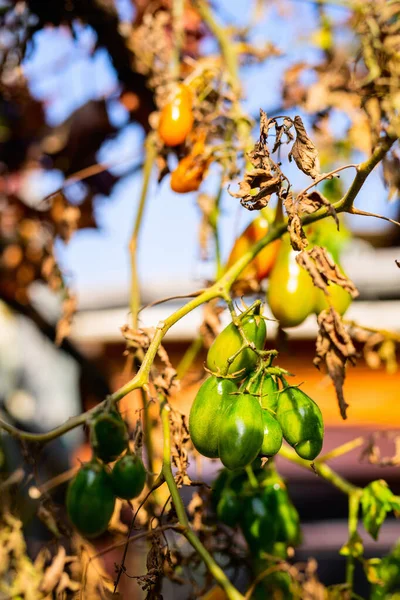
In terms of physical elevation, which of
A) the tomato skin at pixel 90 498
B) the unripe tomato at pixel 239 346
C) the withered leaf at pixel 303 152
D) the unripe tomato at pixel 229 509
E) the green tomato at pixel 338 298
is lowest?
Answer: the unripe tomato at pixel 229 509

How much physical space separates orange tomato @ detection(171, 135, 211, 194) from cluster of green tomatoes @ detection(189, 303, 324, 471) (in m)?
0.33

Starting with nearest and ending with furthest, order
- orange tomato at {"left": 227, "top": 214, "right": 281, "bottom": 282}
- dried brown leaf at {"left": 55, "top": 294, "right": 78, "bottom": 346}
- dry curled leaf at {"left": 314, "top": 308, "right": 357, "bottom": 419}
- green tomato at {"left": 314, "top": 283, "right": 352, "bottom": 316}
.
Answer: dry curled leaf at {"left": 314, "top": 308, "right": 357, "bottom": 419} → green tomato at {"left": 314, "top": 283, "right": 352, "bottom": 316} → orange tomato at {"left": 227, "top": 214, "right": 281, "bottom": 282} → dried brown leaf at {"left": 55, "top": 294, "right": 78, "bottom": 346}

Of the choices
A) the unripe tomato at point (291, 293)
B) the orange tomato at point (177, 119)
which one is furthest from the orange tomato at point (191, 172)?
the unripe tomato at point (291, 293)

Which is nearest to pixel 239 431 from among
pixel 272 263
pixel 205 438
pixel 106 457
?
pixel 205 438

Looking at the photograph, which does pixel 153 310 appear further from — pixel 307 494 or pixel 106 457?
pixel 106 457

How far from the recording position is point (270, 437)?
51 cm

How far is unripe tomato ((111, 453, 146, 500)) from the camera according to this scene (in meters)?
0.56

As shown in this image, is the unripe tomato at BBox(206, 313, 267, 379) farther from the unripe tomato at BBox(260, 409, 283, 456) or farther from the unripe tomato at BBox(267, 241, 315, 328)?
the unripe tomato at BBox(267, 241, 315, 328)

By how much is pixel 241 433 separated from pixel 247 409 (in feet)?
0.07

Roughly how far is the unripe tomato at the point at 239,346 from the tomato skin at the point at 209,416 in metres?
0.02

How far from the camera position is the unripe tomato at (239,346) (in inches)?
21.5

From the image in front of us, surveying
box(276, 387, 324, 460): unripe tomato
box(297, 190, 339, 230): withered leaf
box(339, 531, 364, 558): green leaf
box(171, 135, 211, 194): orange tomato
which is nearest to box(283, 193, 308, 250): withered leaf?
box(297, 190, 339, 230): withered leaf

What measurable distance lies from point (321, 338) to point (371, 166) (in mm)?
155

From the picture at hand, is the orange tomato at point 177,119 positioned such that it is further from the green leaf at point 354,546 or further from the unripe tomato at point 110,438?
the green leaf at point 354,546
